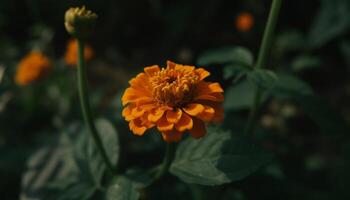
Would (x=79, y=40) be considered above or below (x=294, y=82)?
above

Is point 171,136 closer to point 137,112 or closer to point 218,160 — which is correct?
point 137,112

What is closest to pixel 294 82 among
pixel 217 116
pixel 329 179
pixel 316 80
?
pixel 217 116

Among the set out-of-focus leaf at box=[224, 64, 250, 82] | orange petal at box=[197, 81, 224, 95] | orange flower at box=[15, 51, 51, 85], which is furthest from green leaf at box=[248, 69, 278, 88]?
orange flower at box=[15, 51, 51, 85]

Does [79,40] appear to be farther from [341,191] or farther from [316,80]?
[316,80]

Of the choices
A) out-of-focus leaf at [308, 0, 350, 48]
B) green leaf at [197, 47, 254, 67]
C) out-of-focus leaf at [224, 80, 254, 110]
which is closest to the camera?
green leaf at [197, 47, 254, 67]

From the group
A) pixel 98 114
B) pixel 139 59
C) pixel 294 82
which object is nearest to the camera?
pixel 294 82

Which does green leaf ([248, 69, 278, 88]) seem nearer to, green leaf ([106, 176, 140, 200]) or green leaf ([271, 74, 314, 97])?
green leaf ([271, 74, 314, 97])

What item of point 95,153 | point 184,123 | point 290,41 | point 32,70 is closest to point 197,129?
point 184,123
